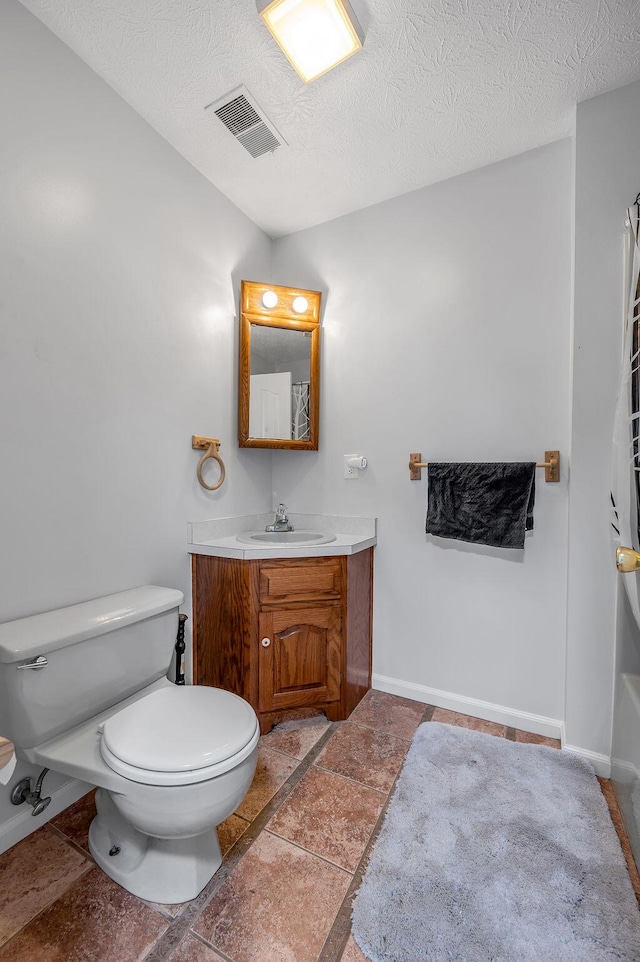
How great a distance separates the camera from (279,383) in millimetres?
2258

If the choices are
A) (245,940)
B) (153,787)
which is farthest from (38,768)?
(245,940)

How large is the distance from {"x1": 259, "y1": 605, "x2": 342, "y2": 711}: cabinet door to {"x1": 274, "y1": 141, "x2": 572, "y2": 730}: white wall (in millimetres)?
403

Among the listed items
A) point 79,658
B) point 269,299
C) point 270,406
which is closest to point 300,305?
point 269,299

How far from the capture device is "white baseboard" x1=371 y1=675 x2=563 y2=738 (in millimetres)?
1786

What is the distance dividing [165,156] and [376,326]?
1194 millimetres

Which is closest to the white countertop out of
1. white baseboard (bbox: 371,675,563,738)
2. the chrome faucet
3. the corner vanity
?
the corner vanity

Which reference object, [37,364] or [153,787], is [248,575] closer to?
[153,787]

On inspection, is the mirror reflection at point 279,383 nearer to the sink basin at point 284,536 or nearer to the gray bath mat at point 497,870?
the sink basin at point 284,536

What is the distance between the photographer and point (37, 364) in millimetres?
1310

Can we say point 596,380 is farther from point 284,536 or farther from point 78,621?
point 78,621

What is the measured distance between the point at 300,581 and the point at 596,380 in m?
1.44

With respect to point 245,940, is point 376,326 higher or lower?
higher

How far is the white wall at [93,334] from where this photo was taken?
1255 mm

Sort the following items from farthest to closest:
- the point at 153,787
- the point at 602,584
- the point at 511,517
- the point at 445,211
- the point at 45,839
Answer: the point at 445,211 < the point at 511,517 < the point at 602,584 < the point at 45,839 < the point at 153,787
